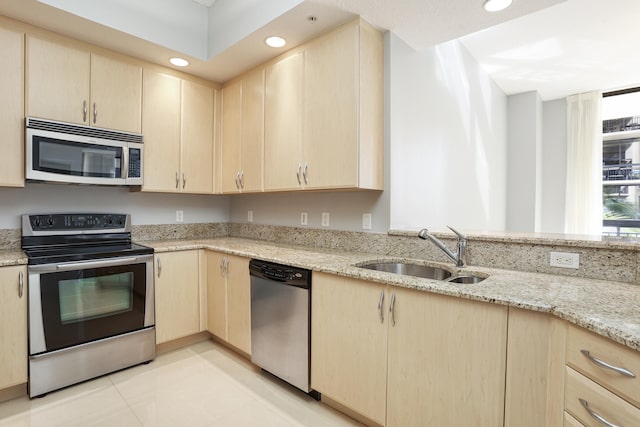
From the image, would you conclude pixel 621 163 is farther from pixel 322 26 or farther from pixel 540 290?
pixel 322 26

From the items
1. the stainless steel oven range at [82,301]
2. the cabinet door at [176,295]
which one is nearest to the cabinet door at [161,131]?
the stainless steel oven range at [82,301]

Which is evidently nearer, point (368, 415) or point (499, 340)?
point (499, 340)

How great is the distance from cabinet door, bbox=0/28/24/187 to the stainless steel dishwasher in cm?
171

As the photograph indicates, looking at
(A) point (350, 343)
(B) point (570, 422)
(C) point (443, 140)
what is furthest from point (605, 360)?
(C) point (443, 140)

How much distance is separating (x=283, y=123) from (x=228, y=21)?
893mm

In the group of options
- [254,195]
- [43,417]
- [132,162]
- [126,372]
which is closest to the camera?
[43,417]

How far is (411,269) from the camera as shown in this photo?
6.89ft

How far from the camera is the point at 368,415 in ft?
5.59

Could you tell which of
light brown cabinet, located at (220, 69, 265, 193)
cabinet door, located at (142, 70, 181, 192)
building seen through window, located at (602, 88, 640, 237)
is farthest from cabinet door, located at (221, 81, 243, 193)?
building seen through window, located at (602, 88, 640, 237)

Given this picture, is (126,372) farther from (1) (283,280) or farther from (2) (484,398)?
(2) (484,398)

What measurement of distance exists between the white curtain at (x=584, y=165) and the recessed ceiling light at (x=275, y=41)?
15.5ft

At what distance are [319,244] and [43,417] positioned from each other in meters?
2.06

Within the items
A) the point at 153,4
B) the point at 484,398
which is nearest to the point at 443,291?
the point at 484,398

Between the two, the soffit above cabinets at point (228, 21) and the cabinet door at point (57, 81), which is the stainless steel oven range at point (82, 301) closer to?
the cabinet door at point (57, 81)
